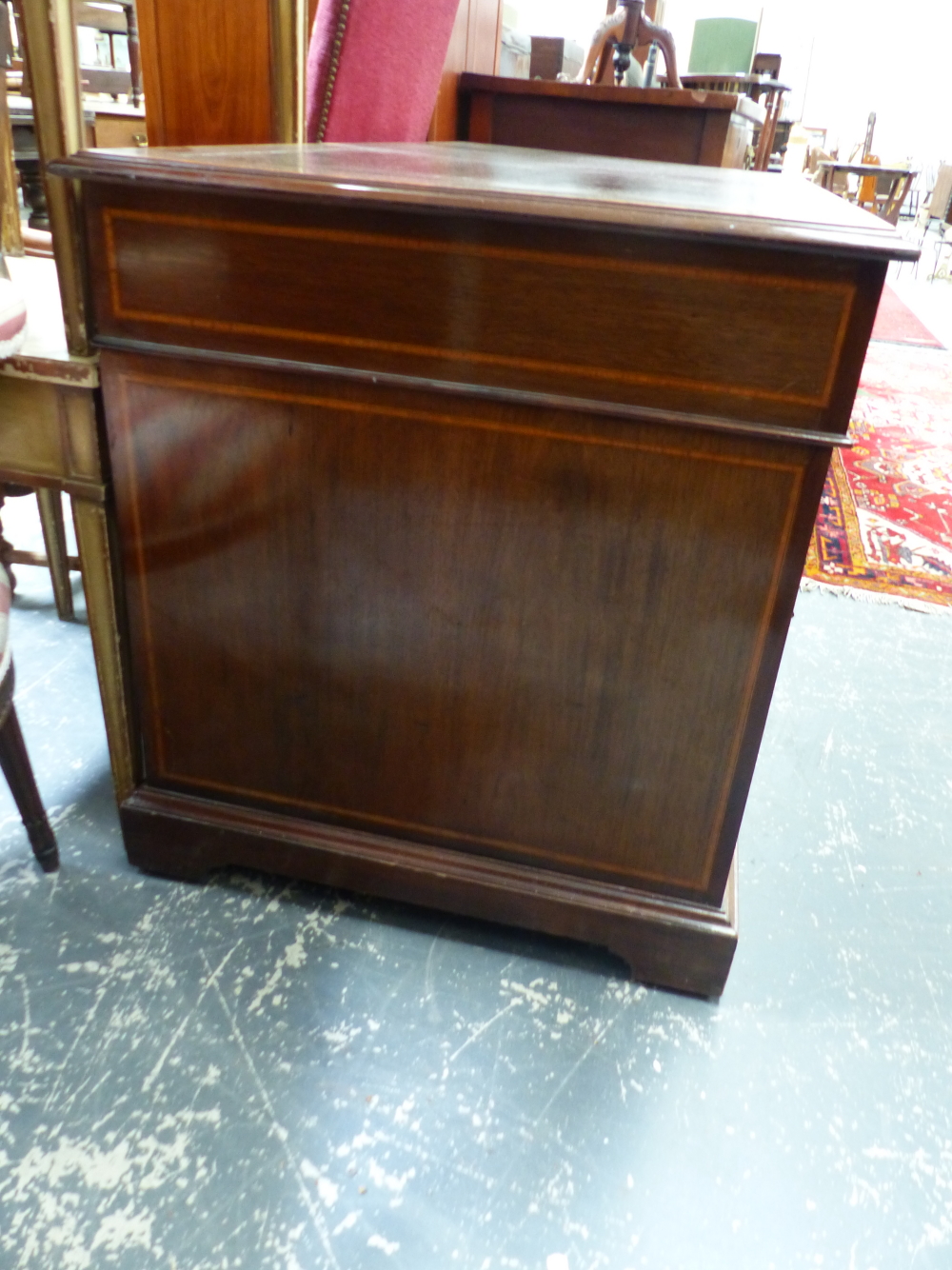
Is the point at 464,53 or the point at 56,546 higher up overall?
the point at 464,53

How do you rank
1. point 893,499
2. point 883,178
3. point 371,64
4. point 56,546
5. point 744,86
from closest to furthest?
point 371,64 < point 56,546 < point 893,499 < point 744,86 < point 883,178

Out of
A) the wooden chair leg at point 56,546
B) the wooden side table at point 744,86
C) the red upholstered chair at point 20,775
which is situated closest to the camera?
the red upholstered chair at point 20,775

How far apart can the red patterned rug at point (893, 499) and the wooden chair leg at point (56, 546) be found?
1.55m

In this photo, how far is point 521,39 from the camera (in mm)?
3377

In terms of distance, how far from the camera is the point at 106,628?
112 cm

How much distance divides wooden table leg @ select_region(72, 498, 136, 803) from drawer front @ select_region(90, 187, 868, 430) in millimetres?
263

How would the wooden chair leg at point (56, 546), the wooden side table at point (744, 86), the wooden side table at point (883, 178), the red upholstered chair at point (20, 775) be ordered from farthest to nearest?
the wooden side table at point (883, 178), the wooden side table at point (744, 86), the wooden chair leg at point (56, 546), the red upholstered chair at point (20, 775)

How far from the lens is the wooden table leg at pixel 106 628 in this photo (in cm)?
106

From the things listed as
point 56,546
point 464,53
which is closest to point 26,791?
point 56,546

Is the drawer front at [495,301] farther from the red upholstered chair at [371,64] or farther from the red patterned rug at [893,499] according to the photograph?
the red patterned rug at [893,499]

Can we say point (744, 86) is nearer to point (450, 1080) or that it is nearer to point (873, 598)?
point (873, 598)

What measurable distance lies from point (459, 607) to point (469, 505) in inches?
4.7

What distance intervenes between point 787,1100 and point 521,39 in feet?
11.9

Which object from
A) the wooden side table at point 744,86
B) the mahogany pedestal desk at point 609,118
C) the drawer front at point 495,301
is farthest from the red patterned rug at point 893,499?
the drawer front at point 495,301
